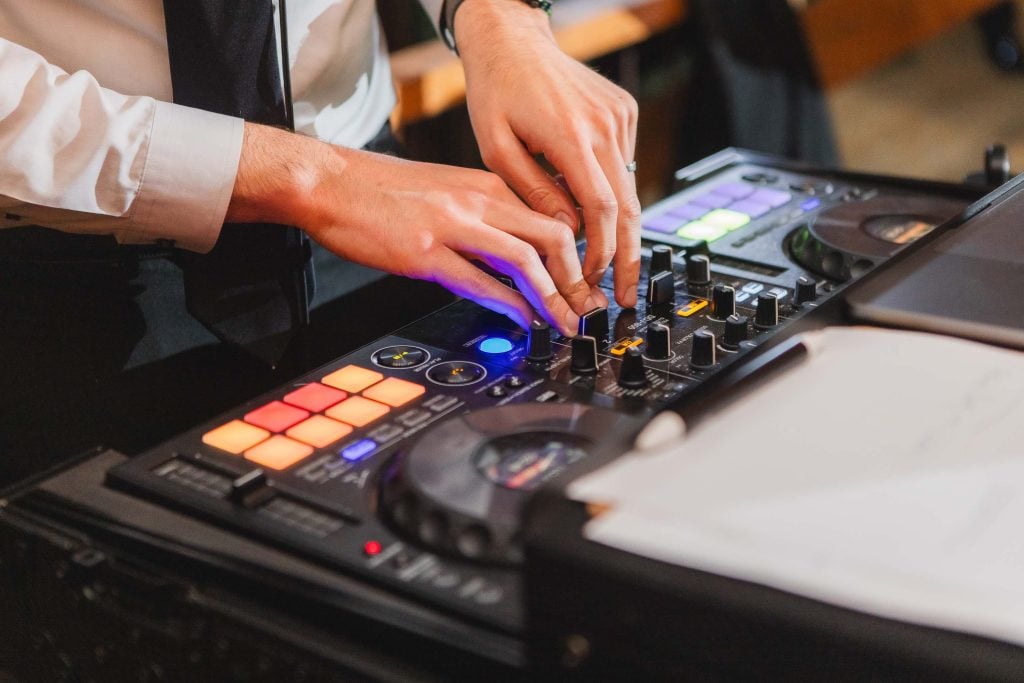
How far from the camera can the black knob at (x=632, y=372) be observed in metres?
0.72

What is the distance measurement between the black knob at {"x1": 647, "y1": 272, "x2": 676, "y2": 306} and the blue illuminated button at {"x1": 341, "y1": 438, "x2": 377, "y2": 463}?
0.29 meters

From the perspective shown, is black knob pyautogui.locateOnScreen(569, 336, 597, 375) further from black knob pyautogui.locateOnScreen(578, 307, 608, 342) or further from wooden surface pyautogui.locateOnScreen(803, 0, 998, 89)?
wooden surface pyautogui.locateOnScreen(803, 0, 998, 89)

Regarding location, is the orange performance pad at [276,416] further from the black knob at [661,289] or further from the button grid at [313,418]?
the black knob at [661,289]

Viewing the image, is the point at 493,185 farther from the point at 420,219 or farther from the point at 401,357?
the point at 401,357

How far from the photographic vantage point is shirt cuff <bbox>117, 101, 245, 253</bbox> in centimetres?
87

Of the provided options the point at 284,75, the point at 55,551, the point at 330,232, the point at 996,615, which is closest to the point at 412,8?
the point at 284,75

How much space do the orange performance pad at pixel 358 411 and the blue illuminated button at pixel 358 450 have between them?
0.09 ft

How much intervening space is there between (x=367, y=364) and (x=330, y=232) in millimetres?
176

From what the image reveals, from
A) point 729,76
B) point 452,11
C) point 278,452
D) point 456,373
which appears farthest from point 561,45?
point 278,452

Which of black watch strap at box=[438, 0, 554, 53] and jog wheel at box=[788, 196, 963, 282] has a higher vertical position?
black watch strap at box=[438, 0, 554, 53]

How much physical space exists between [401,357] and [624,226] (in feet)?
0.78

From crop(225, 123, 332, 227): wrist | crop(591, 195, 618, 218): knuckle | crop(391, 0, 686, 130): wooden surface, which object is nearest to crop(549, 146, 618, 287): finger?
crop(591, 195, 618, 218): knuckle

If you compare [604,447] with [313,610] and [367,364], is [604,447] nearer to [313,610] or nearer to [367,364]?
[313,610]

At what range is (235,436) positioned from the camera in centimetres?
69
